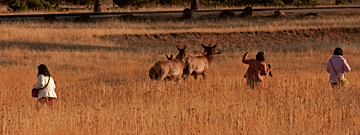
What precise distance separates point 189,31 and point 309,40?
651cm

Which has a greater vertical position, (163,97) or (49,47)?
(49,47)

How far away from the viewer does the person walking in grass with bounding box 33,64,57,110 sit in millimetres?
11031

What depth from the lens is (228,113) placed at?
11594 mm

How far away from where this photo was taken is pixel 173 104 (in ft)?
41.3

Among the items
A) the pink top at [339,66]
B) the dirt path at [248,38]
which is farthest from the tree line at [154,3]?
the pink top at [339,66]

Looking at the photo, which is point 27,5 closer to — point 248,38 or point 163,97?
point 248,38

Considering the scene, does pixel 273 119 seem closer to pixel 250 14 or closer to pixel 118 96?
pixel 118 96

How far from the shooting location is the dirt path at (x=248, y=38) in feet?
101

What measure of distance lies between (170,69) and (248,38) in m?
18.0

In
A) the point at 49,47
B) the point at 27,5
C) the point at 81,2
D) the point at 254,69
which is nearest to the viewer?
the point at 254,69

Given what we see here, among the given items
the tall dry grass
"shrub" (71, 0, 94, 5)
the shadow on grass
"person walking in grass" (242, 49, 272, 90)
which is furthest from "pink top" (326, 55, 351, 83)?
"shrub" (71, 0, 94, 5)

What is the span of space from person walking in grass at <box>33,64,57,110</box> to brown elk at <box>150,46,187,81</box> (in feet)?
11.3

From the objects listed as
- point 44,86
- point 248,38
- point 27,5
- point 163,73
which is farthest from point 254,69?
point 27,5

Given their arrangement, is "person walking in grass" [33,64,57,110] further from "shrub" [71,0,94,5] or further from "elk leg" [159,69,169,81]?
"shrub" [71,0,94,5]
